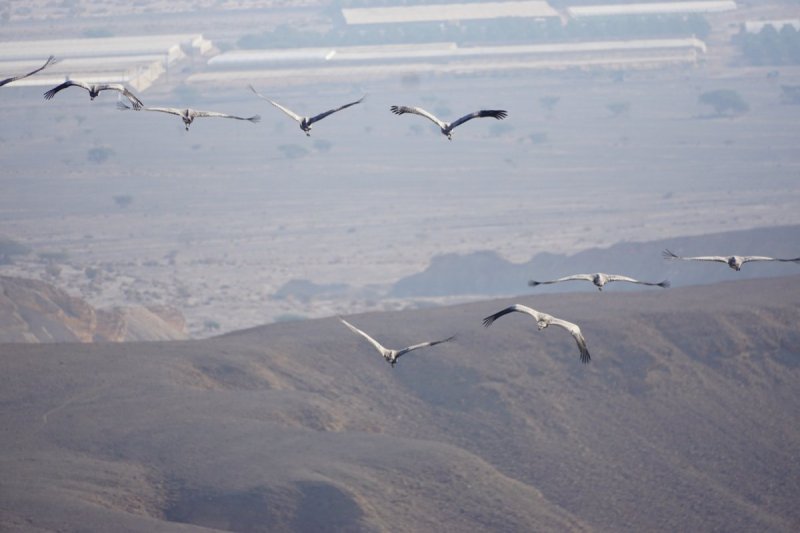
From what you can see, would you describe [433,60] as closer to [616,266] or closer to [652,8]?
[652,8]

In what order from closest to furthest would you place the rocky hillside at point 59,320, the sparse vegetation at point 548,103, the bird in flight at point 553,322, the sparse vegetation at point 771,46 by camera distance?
the bird in flight at point 553,322, the rocky hillside at point 59,320, the sparse vegetation at point 548,103, the sparse vegetation at point 771,46

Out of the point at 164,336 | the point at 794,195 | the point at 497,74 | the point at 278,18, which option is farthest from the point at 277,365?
the point at 278,18

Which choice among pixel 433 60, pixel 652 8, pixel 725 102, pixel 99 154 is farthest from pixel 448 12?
pixel 99 154

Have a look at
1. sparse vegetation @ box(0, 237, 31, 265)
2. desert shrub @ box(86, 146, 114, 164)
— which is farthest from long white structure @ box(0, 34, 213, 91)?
sparse vegetation @ box(0, 237, 31, 265)

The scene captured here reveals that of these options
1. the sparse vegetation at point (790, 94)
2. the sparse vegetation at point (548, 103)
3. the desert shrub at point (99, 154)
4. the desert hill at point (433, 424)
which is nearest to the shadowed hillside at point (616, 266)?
the desert hill at point (433, 424)

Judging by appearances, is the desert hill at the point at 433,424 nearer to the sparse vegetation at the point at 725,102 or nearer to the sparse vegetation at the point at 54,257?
the sparse vegetation at the point at 54,257

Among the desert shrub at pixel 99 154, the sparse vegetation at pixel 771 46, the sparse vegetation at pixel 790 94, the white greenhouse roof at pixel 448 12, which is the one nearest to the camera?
the desert shrub at pixel 99 154

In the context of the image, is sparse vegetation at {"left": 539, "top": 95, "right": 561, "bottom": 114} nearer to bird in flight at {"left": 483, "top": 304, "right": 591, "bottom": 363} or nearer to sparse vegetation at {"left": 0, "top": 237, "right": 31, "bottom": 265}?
sparse vegetation at {"left": 0, "top": 237, "right": 31, "bottom": 265}
